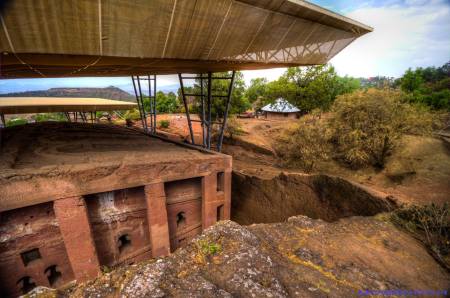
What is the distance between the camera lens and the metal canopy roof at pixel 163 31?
14.4 feet

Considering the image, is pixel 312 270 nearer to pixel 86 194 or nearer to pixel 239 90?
pixel 86 194

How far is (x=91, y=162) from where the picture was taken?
23.4 ft

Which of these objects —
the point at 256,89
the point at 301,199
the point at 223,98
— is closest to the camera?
the point at 301,199

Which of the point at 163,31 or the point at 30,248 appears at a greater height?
the point at 163,31

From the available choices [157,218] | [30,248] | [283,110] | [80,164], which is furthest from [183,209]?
[283,110]

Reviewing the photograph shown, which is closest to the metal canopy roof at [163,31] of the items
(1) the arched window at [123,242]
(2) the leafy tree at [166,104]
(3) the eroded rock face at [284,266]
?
(3) the eroded rock face at [284,266]

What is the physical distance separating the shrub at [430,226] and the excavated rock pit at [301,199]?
7.60 feet

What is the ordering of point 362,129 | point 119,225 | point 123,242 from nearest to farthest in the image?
point 119,225, point 123,242, point 362,129

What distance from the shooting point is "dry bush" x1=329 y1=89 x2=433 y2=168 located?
52.6ft

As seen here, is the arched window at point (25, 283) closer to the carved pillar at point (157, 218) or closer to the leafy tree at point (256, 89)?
the carved pillar at point (157, 218)

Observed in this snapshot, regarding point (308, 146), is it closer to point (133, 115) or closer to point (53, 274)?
point (53, 274)

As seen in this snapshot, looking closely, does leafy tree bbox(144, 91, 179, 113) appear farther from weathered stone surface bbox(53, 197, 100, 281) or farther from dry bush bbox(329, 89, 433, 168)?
weathered stone surface bbox(53, 197, 100, 281)

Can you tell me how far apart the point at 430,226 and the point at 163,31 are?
9004 millimetres

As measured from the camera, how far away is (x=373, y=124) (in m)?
16.5
